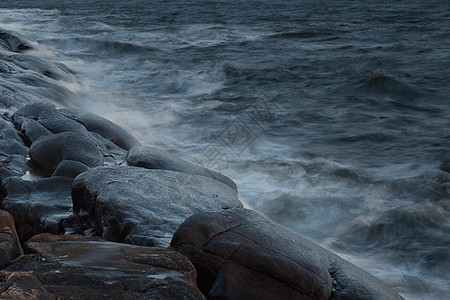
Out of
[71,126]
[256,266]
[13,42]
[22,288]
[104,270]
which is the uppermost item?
[22,288]

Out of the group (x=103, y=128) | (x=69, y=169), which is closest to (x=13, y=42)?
(x=103, y=128)

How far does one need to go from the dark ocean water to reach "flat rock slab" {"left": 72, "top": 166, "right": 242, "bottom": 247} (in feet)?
6.52

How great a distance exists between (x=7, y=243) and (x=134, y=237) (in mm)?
1081

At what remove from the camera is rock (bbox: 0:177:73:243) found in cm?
433

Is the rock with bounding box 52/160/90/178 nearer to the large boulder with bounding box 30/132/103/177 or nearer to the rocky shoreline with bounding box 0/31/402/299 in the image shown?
the rocky shoreline with bounding box 0/31/402/299

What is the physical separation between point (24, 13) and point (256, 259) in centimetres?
2862

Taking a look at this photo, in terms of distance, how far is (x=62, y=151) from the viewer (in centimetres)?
545

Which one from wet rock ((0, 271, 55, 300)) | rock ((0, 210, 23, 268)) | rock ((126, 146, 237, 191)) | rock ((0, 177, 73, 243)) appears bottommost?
rock ((126, 146, 237, 191))

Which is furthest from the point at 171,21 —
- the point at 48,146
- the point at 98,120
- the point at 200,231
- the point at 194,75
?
the point at 200,231

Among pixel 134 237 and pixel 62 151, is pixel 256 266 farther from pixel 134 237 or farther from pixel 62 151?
pixel 62 151

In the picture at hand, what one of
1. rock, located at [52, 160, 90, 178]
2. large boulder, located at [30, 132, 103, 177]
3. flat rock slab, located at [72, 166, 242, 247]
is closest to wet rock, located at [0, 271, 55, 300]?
flat rock slab, located at [72, 166, 242, 247]

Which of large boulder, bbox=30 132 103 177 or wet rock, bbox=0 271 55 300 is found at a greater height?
wet rock, bbox=0 271 55 300

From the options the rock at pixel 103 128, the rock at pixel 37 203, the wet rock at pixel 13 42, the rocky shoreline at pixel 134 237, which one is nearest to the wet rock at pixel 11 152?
the rocky shoreline at pixel 134 237

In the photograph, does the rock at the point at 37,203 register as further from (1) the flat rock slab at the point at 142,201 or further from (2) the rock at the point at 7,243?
(2) the rock at the point at 7,243
